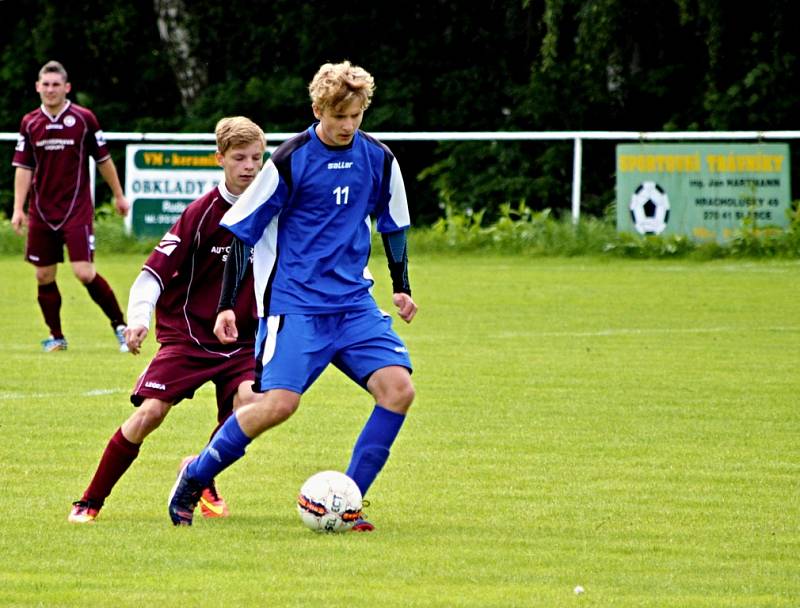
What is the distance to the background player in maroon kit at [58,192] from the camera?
13.2 metres

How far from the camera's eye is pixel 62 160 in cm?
1341

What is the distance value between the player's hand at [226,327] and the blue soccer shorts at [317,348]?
147mm

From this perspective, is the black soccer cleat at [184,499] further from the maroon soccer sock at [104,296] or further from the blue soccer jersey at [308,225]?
the maroon soccer sock at [104,296]

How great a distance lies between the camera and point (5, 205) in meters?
30.8

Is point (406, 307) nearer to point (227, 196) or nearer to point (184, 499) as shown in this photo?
point (227, 196)

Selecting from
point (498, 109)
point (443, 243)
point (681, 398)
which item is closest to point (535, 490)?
point (681, 398)

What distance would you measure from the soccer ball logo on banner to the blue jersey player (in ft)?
48.7

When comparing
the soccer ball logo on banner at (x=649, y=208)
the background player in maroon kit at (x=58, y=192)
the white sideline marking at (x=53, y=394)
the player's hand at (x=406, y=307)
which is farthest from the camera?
the soccer ball logo on banner at (x=649, y=208)

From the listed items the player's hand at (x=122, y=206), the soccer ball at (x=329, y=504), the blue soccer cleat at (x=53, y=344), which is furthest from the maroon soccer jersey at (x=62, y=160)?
the soccer ball at (x=329, y=504)

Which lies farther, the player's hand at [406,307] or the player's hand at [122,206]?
the player's hand at [122,206]

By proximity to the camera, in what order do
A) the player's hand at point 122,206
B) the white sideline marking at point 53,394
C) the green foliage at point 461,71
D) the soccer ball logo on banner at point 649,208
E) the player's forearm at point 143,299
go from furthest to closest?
the green foliage at point 461,71 → the soccer ball logo on banner at point 649,208 → the player's hand at point 122,206 → the white sideline marking at point 53,394 → the player's forearm at point 143,299

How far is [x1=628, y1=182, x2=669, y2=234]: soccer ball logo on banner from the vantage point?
21.0 metres

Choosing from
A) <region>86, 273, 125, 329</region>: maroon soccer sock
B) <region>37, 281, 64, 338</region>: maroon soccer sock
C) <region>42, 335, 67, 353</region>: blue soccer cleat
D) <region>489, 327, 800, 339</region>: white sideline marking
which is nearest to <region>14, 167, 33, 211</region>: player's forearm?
<region>37, 281, 64, 338</region>: maroon soccer sock

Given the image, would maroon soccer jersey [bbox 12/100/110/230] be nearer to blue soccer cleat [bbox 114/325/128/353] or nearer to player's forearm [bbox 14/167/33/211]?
player's forearm [bbox 14/167/33/211]
